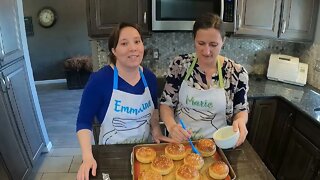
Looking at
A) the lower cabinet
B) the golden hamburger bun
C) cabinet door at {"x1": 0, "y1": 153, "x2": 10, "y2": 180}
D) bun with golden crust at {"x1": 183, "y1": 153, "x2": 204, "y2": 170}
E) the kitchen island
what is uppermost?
bun with golden crust at {"x1": 183, "y1": 153, "x2": 204, "y2": 170}

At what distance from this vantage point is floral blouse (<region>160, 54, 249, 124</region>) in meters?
1.25

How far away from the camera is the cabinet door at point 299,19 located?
6.60ft

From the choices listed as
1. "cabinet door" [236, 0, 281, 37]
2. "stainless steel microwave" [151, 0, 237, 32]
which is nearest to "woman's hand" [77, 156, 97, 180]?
"stainless steel microwave" [151, 0, 237, 32]

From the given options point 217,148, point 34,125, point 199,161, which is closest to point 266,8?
point 217,148

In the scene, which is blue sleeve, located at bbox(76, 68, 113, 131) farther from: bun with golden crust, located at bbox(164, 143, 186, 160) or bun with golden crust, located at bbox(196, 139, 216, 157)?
bun with golden crust, located at bbox(196, 139, 216, 157)

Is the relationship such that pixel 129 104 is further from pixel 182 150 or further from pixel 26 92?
pixel 26 92

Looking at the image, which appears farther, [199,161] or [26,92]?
[26,92]

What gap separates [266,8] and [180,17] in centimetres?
70

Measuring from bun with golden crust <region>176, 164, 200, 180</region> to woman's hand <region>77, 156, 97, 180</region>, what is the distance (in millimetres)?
325

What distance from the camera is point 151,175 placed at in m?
0.91

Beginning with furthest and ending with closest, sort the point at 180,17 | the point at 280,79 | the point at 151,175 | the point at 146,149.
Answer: the point at 280,79
the point at 180,17
the point at 146,149
the point at 151,175

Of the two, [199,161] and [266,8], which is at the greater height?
[266,8]

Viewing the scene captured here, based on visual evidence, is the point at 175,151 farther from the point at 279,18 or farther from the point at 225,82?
the point at 279,18

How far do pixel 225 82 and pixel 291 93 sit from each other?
1.15m
